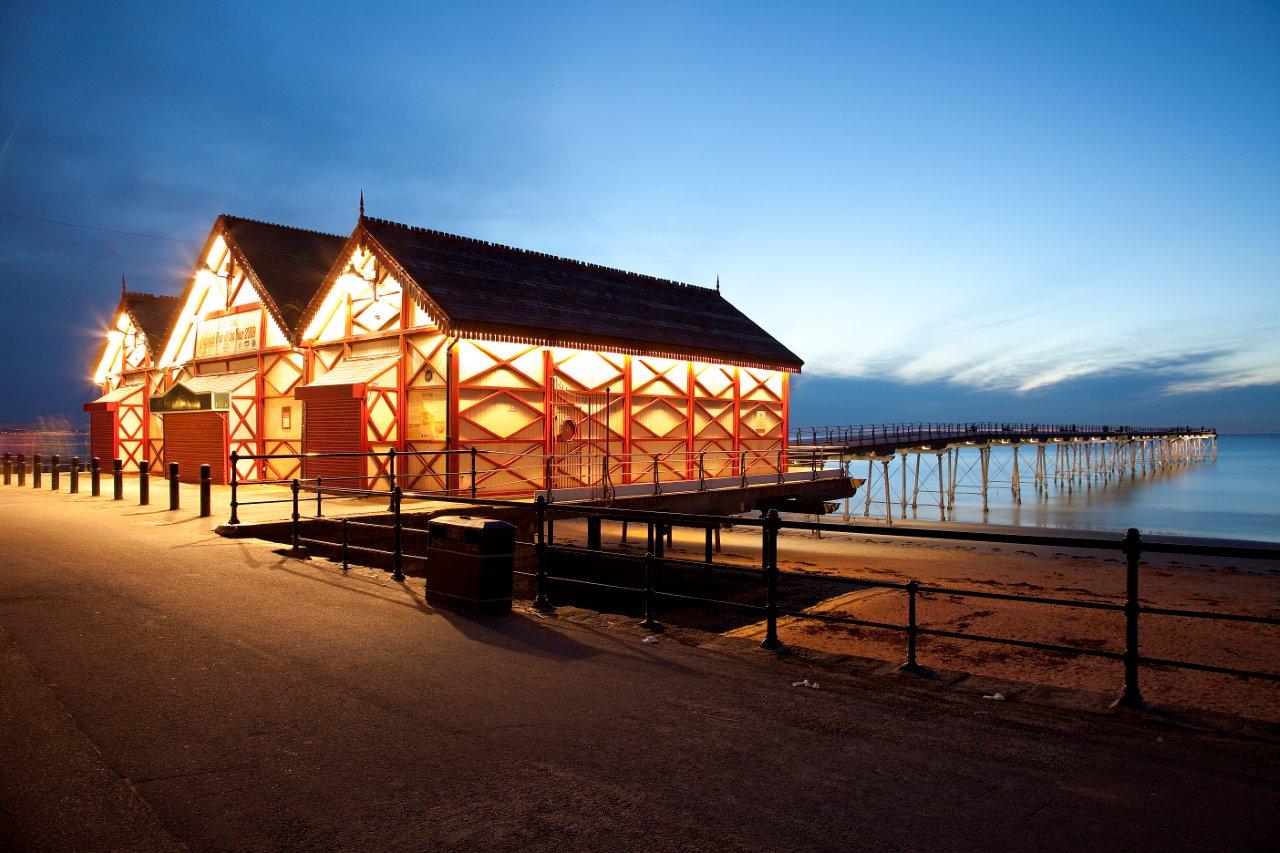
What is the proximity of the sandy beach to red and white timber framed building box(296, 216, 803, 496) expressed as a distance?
4.10m

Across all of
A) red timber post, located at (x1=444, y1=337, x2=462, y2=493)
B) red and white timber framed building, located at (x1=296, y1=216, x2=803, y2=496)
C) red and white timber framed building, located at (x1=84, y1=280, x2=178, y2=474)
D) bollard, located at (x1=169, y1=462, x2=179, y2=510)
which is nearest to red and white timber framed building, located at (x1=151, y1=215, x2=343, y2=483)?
red and white timber framed building, located at (x1=296, y1=216, x2=803, y2=496)

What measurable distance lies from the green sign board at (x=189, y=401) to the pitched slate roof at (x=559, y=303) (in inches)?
320

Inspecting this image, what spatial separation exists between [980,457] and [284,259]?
70.7m

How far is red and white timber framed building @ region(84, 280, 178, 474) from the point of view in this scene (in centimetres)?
3297

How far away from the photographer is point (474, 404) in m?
20.7

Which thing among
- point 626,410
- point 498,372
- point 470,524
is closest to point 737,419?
point 626,410

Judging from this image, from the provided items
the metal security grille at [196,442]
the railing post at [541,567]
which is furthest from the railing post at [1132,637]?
the metal security grille at [196,442]

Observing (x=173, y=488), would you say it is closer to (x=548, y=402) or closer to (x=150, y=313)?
(x=548, y=402)

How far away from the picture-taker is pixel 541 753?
4715 millimetres

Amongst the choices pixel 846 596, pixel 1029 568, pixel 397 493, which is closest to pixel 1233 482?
pixel 1029 568

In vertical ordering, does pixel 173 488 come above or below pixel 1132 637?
above

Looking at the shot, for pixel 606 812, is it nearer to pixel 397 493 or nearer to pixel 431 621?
pixel 431 621

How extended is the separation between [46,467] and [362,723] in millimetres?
39124

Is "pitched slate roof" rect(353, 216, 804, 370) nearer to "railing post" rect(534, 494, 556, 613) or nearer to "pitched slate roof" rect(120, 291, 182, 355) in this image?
"railing post" rect(534, 494, 556, 613)
